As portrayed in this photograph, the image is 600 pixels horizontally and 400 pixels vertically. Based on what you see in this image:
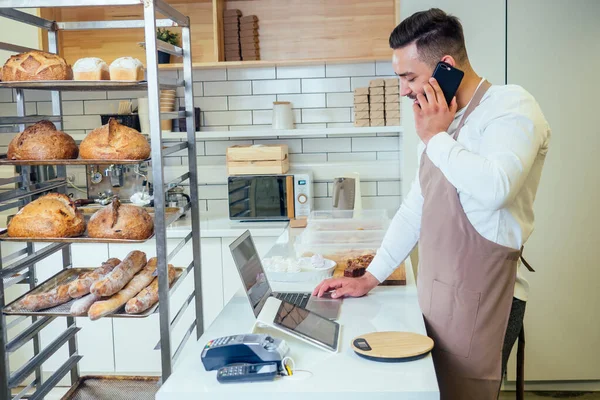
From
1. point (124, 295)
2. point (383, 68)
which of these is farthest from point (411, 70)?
point (383, 68)

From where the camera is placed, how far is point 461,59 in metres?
1.96

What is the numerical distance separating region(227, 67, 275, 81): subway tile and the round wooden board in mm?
2987

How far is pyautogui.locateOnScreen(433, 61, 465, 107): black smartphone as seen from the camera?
1864mm

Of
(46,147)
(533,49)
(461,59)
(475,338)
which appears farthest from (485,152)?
(533,49)

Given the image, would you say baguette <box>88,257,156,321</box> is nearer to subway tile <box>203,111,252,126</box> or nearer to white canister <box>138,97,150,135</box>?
white canister <box>138,97,150,135</box>

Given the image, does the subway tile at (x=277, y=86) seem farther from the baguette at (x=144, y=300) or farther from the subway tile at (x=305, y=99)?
the baguette at (x=144, y=300)

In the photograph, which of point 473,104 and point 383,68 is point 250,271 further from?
point 383,68

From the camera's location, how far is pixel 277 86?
14.6 ft

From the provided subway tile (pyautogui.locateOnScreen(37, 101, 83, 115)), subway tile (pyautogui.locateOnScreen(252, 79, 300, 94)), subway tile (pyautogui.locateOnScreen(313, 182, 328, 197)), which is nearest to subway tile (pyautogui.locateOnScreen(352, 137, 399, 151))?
subway tile (pyautogui.locateOnScreen(313, 182, 328, 197))

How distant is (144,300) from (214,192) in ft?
7.96

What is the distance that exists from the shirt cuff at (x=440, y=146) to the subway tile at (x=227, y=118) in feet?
9.32

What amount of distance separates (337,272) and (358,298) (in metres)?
0.32

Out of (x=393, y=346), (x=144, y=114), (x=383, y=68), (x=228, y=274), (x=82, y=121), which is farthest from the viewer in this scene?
(x=82, y=121)

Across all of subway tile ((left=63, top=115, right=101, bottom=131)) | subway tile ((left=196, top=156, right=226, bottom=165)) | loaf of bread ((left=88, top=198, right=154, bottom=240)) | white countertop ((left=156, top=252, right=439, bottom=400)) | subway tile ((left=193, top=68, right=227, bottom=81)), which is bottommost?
white countertop ((left=156, top=252, right=439, bottom=400))
